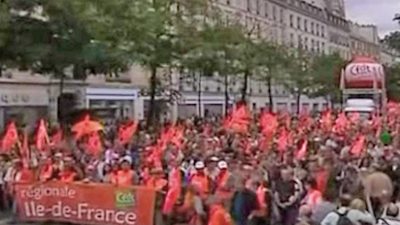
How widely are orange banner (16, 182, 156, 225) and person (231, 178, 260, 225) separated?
1.94 meters

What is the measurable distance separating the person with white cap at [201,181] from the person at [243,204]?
61cm

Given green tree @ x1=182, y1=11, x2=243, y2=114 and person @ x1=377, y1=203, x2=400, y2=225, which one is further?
green tree @ x1=182, y1=11, x2=243, y2=114

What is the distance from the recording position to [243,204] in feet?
39.9

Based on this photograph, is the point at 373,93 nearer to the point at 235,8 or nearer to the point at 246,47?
the point at 246,47

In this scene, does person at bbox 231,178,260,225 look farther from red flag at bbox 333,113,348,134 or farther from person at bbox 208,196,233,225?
red flag at bbox 333,113,348,134

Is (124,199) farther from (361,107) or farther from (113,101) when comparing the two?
(113,101)

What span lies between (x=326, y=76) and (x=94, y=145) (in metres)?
50.1

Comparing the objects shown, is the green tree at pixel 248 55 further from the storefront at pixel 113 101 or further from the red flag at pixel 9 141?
the red flag at pixel 9 141

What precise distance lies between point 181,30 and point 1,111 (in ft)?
27.6

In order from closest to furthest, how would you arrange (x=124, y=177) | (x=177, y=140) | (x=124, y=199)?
(x=124, y=199)
(x=124, y=177)
(x=177, y=140)

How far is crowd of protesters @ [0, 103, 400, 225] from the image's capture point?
9.95 m

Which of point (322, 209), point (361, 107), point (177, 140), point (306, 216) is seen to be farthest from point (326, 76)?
point (322, 209)

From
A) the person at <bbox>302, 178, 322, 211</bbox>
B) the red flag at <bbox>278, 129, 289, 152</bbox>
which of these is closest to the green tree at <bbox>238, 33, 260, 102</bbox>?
the red flag at <bbox>278, 129, 289, 152</bbox>

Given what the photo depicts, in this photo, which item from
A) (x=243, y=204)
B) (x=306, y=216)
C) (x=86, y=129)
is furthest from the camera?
(x=86, y=129)
